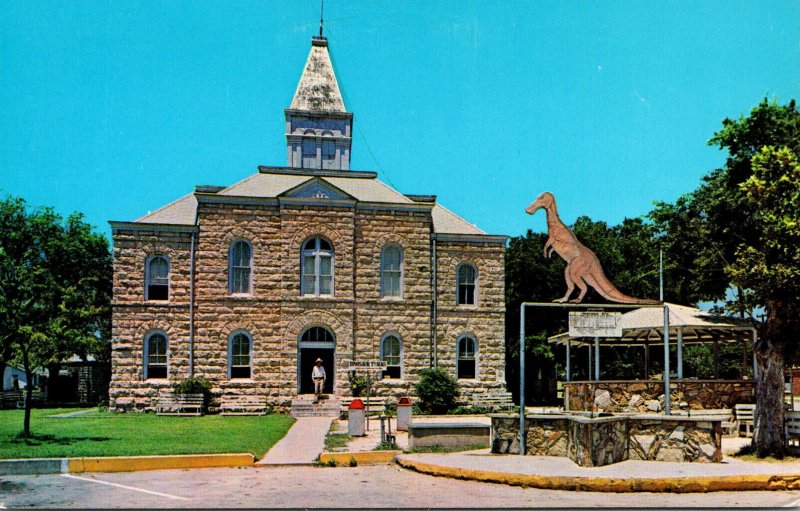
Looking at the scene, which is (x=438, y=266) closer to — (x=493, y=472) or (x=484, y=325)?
(x=484, y=325)

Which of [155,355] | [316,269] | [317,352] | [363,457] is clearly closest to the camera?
[363,457]

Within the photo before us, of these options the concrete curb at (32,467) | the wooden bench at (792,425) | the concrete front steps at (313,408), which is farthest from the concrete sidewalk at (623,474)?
the concrete front steps at (313,408)

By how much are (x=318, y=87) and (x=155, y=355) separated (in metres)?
18.2

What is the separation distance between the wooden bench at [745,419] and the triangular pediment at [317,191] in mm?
16535

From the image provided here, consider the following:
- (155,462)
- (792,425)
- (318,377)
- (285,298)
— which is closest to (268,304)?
(285,298)

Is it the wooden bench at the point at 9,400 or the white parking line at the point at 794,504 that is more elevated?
the white parking line at the point at 794,504

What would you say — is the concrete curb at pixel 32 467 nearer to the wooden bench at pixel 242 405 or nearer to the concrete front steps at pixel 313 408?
the concrete front steps at pixel 313 408

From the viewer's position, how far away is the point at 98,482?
13.6m

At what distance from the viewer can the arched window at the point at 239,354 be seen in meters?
31.8

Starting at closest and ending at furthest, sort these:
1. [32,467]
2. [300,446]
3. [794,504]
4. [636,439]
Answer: [794,504] < [32,467] < [636,439] < [300,446]

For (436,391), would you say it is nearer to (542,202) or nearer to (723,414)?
(723,414)

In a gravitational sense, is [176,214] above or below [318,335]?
above

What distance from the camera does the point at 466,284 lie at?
112 ft

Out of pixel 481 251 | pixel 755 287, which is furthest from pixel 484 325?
pixel 755 287
